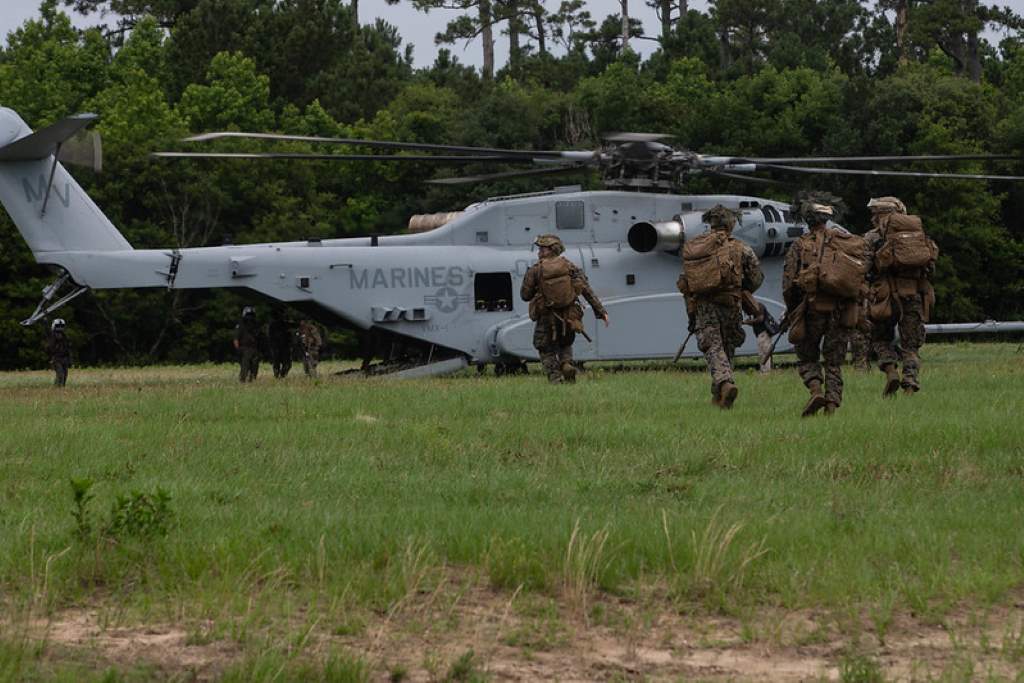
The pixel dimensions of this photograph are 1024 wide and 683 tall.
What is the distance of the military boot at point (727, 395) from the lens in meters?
14.1

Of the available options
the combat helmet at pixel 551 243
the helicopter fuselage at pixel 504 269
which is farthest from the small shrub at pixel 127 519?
the helicopter fuselage at pixel 504 269

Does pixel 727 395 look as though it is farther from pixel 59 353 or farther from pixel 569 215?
pixel 59 353

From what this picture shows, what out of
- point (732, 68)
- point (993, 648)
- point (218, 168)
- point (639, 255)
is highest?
point (732, 68)

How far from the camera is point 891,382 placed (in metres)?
15.0

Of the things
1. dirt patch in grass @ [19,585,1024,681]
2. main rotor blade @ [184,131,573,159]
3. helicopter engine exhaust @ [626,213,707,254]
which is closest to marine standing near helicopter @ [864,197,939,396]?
main rotor blade @ [184,131,573,159]

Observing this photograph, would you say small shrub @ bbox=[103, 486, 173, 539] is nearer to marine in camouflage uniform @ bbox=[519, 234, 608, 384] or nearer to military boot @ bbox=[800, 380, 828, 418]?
military boot @ bbox=[800, 380, 828, 418]

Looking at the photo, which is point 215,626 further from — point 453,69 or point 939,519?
point 453,69

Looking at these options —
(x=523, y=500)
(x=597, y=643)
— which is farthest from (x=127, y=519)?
(x=597, y=643)

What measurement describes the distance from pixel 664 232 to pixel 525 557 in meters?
17.7

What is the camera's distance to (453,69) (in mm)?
74938

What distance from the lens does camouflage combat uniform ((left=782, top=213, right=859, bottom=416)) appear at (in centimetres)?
1344

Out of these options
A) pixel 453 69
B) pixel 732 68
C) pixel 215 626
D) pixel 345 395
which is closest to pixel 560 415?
pixel 345 395

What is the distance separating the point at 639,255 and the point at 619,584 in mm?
18424

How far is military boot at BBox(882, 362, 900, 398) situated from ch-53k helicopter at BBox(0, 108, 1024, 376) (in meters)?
7.34
